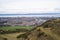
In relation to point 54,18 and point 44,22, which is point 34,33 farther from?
point 54,18

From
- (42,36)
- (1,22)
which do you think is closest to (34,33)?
(42,36)

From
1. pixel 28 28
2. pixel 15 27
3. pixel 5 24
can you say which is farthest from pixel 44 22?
pixel 5 24
